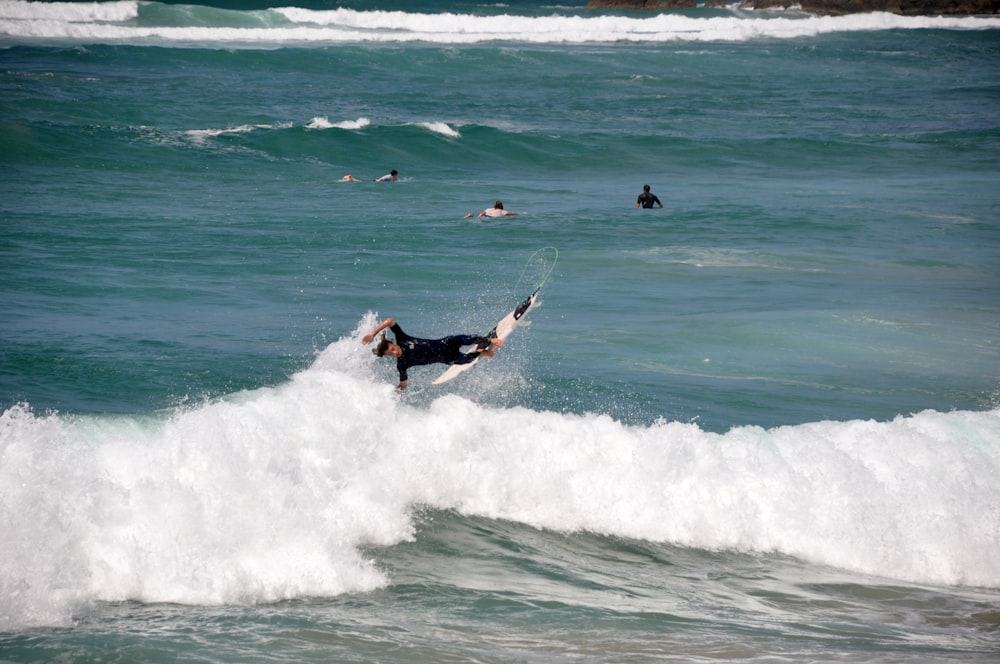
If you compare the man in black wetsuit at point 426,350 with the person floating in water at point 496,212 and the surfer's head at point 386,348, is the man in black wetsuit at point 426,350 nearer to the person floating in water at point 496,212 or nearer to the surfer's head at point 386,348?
the surfer's head at point 386,348

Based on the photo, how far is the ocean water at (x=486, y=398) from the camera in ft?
31.9

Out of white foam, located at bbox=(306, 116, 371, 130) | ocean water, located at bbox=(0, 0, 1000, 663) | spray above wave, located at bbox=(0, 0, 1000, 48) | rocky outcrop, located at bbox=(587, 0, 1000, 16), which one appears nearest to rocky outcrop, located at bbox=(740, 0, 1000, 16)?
rocky outcrop, located at bbox=(587, 0, 1000, 16)

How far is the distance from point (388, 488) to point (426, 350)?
5.96 ft

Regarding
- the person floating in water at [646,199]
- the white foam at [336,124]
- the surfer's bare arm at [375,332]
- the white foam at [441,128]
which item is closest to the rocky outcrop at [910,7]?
the white foam at [441,128]

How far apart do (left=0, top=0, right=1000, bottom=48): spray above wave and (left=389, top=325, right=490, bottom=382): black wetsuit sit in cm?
4180

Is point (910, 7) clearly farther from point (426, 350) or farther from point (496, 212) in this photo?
point (426, 350)

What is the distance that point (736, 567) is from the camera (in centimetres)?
1137

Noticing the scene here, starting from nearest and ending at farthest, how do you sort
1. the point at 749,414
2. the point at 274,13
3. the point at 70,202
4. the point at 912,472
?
the point at 912,472 → the point at 749,414 → the point at 70,202 → the point at 274,13

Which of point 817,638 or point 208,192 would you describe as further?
point 208,192

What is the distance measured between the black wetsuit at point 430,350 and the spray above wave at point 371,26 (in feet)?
137

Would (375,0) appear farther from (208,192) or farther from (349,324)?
(349,324)

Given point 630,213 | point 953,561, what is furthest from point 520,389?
point 630,213

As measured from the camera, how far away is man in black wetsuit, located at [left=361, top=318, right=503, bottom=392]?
12.4 meters

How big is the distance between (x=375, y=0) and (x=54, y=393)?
66160 mm
